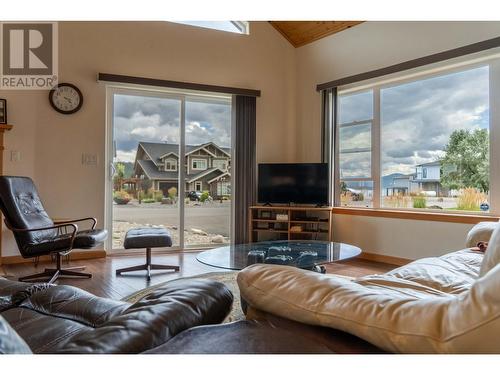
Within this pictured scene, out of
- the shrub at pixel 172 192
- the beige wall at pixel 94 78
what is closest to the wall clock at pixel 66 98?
the beige wall at pixel 94 78

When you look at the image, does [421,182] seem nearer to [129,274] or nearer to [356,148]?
[356,148]

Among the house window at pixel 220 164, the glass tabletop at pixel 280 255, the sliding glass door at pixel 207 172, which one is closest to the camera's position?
the glass tabletop at pixel 280 255

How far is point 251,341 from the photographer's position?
79 centimetres

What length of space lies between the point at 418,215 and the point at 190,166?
3.03m

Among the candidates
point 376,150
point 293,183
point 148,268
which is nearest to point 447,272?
point 148,268

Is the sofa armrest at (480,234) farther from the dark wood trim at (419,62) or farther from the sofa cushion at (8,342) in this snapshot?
the sofa cushion at (8,342)

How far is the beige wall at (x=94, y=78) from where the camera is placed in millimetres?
4250

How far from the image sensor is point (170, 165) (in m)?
5.07

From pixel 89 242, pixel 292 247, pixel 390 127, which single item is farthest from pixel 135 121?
pixel 390 127

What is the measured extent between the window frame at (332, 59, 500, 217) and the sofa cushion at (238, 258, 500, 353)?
3.51 meters

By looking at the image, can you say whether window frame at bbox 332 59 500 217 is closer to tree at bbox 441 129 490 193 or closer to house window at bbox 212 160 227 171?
tree at bbox 441 129 490 193

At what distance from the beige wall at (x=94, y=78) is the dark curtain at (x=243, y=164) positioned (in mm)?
183
